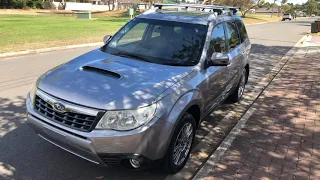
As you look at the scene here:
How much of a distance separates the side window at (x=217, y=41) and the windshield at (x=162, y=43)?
179mm

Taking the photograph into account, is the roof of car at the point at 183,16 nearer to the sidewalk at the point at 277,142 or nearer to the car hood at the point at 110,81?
the car hood at the point at 110,81

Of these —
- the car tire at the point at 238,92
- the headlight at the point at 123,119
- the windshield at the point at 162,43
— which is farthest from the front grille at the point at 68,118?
the car tire at the point at 238,92

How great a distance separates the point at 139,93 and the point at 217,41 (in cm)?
201

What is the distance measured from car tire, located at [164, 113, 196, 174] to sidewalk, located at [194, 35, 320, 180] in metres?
0.28

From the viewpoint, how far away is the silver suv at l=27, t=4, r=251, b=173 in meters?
2.95

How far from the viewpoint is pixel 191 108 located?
147 inches

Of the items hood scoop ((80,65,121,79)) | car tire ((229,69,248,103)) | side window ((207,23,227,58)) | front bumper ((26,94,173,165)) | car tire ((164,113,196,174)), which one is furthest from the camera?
car tire ((229,69,248,103))

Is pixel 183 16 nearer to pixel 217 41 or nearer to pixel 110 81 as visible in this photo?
pixel 217 41

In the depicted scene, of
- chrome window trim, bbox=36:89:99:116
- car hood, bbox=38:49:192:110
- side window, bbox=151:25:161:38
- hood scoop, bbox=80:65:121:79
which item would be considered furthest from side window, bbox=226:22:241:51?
chrome window trim, bbox=36:89:99:116

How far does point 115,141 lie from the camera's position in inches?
115

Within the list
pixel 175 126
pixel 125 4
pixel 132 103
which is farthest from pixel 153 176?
pixel 125 4

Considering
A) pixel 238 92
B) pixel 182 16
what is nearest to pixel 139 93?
pixel 182 16

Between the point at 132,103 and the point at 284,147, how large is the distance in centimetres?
257

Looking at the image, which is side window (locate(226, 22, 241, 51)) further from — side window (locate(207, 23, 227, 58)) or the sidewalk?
the sidewalk
